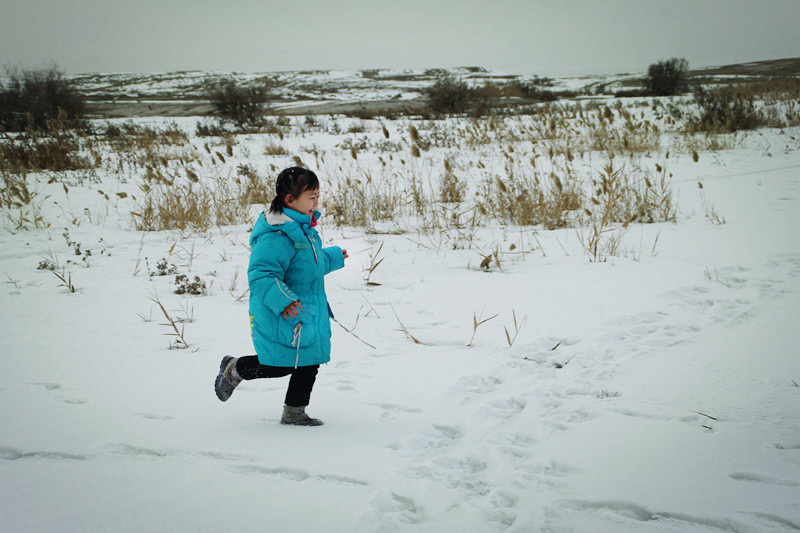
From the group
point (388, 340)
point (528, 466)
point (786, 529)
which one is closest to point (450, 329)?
point (388, 340)

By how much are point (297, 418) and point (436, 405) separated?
0.65 metres

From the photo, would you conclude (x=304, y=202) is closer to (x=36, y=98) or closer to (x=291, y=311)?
(x=291, y=311)

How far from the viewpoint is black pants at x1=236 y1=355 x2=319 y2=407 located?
2.01m

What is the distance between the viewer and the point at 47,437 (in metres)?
1.90

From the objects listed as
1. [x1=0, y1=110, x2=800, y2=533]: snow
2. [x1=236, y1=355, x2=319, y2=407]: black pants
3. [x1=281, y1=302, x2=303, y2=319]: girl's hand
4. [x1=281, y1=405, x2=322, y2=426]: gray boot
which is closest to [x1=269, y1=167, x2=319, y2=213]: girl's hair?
[x1=281, y1=302, x2=303, y2=319]: girl's hand

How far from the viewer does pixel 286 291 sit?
5.88 ft

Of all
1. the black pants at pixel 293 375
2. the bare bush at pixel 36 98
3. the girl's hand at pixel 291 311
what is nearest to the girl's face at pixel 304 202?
the girl's hand at pixel 291 311

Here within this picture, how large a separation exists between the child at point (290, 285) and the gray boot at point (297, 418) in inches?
3.2

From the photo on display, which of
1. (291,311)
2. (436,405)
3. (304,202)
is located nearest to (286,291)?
(291,311)

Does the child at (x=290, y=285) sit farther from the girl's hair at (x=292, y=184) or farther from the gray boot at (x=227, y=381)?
the gray boot at (x=227, y=381)

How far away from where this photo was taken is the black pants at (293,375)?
6.59 feet

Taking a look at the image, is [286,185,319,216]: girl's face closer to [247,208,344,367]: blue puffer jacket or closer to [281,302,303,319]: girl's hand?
[247,208,344,367]: blue puffer jacket

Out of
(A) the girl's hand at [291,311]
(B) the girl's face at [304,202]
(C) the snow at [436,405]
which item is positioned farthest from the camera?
(B) the girl's face at [304,202]

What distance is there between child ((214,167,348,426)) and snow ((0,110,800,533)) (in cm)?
36
